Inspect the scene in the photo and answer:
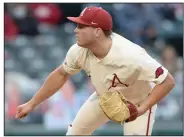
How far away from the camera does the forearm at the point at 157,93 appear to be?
429cm

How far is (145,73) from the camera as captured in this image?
440 centimetres

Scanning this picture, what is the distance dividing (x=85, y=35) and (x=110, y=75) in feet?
1.21

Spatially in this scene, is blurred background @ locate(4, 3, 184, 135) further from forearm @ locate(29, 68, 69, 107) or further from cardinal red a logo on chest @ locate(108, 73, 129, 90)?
cardinal red a logo on chest @ locate(108, 73, 129, 90)

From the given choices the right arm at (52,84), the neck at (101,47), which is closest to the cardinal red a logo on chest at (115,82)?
the neck at (101,47)

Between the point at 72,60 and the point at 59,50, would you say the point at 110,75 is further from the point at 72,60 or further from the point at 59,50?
the point at 59,50

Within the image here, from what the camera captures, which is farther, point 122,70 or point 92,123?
point 92,123

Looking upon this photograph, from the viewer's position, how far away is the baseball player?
4.36 metres

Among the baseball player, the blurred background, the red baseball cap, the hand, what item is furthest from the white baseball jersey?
the blurred background

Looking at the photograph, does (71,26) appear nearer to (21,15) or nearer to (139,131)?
(21,15)

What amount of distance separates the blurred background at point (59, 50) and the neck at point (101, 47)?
349 centimetres

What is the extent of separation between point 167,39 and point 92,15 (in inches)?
154

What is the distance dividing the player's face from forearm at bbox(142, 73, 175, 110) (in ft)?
1.94

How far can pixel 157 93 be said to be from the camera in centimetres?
432

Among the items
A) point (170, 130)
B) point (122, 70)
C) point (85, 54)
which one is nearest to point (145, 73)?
point (122, 70)
